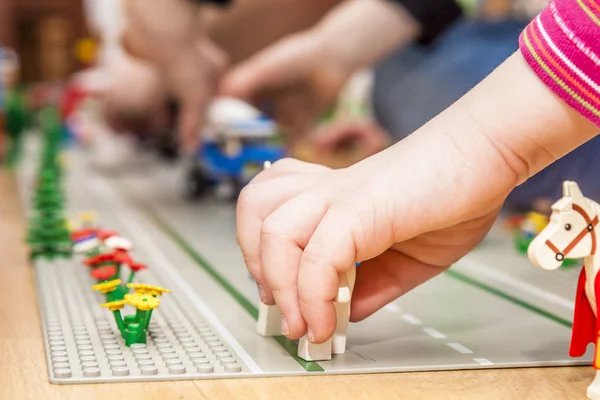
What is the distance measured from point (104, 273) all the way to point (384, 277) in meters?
0.22

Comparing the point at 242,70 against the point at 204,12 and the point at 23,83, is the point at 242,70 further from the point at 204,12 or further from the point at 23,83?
the point at 23,83

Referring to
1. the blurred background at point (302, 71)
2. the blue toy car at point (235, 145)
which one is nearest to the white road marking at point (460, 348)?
the blurred background at point (302, 71)

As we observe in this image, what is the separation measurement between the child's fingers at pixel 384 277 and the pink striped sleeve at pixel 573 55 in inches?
5.5

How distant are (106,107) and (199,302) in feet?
3.39

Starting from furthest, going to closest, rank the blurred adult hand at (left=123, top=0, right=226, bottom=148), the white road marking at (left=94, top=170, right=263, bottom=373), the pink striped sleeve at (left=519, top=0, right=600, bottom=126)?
the blurred adult hand at (left=123, top=0, right=226, bottom=148)
the white road marking at (left=94, top=170, right=263, bottom=373)
the pink striped sleeve at (left=519, top=0, right=600, bottom=126)

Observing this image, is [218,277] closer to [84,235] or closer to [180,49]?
[84,235]

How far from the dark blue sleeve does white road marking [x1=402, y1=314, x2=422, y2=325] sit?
55 cm

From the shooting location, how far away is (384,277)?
50cm

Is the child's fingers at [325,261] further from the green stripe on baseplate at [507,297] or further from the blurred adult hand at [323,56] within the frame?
the blurred adult hand at [323,56]

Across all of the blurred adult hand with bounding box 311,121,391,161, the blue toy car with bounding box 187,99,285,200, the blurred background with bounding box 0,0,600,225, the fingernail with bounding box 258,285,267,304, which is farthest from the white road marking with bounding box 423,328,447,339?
the blurred adult hand with bounding box 311,121,391,161

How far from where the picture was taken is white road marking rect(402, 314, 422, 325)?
1.86 ft

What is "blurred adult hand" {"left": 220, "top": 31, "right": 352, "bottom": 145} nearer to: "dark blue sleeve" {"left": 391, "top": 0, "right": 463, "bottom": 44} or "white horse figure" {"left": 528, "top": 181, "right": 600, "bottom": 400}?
"dark blue sleeve" {"left": 391, "top": 0, "right": 463, "bottom": 44}

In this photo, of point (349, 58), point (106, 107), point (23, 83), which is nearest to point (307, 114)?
point (349, 58)

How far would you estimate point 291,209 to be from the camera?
456 mm
